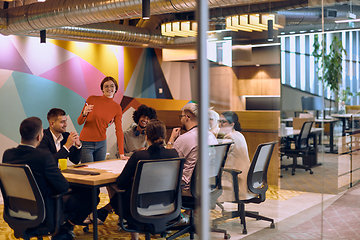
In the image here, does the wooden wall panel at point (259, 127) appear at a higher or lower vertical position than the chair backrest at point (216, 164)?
higher

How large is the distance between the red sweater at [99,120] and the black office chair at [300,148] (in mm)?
2002

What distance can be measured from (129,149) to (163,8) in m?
1.76

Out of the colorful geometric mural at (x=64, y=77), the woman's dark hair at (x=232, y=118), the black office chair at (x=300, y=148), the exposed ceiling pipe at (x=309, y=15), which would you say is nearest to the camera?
the woman's dark hair at (x=232, y=118)

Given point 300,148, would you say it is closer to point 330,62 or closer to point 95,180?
point 330,62

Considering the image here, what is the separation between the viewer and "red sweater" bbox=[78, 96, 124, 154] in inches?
156

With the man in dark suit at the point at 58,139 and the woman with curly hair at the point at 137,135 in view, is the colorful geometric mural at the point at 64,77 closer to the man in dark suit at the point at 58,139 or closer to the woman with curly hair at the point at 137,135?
the woman with curly hair at the point at 137,135

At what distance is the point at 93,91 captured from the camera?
7.87 m

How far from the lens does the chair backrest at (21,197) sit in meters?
2.47

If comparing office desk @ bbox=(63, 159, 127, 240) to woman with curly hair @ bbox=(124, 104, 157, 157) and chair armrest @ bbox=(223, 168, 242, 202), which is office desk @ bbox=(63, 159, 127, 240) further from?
woman with curly hair @ bbox=(124, 104, 157, 157)

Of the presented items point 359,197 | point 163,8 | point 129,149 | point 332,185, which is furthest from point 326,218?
point 163,8

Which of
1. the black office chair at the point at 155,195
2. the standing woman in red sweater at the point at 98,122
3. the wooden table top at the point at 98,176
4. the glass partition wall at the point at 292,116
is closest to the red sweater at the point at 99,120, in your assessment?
the standing woman in red sweater at the point at 98,122

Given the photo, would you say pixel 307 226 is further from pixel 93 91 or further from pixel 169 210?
pixel 93 91

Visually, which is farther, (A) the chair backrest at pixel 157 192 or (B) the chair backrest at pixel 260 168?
(A) the chair backrest at pixel 157 192

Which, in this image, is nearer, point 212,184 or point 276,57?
point 212,184
